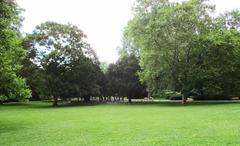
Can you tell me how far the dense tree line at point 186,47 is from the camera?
52.5 m

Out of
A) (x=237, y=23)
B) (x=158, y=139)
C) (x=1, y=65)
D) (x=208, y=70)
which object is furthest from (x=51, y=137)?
(x=237, y=23)

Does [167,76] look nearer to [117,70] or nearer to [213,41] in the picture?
[213,41]

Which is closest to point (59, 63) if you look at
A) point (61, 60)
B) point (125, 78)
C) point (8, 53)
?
point (61, 60)

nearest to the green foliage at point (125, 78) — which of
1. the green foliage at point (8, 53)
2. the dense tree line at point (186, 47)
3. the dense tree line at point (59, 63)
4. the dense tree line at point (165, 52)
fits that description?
the dense tree line at point (59, 63)

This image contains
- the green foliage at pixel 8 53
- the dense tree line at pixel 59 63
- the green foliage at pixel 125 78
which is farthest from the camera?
the green foliage at pixel 125 78

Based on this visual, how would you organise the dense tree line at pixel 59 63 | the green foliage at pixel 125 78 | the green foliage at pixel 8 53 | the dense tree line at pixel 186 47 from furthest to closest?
the green foliage at pixel 125 78
the dense tree line at pixel 59 63
the dense tree line at pixel 186 47
the green foliage at pixel 8 53

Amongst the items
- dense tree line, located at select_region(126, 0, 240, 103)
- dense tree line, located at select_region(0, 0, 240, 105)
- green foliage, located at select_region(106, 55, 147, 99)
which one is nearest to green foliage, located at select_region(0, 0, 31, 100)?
dense tree line, located at select_region(0, 0, 240, 105)

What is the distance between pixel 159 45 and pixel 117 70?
18.1 meters

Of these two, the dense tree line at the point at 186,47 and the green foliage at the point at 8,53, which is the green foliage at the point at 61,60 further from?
the green foliage at the point at 8,53

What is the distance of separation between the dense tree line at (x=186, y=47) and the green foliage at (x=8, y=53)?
2933cm

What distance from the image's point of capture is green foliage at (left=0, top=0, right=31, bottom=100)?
23469 millimetres

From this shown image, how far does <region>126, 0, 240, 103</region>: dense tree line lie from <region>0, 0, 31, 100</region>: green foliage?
29.3 m

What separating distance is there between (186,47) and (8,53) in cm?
3238

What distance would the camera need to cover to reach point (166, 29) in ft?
176
